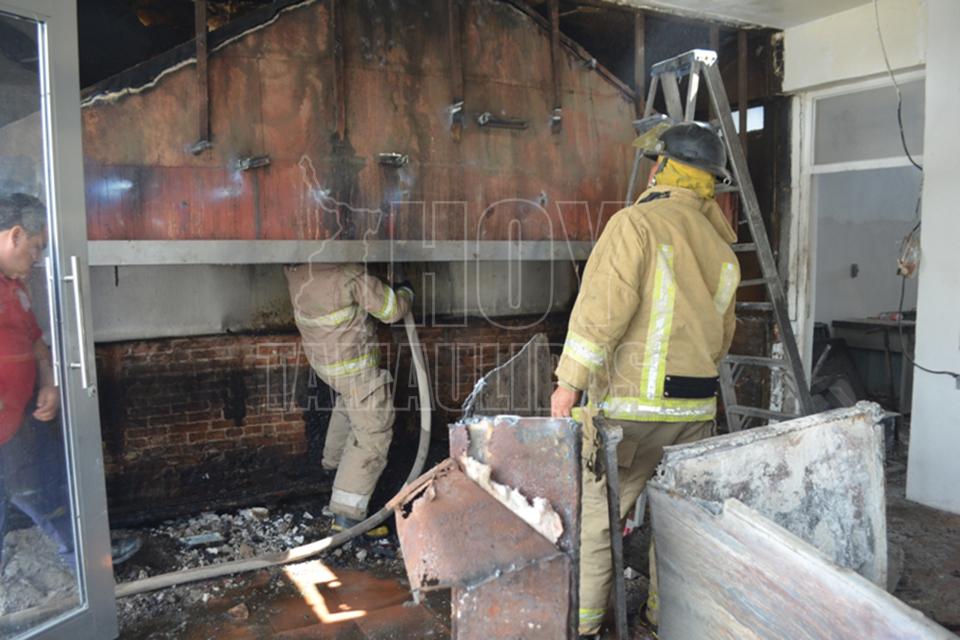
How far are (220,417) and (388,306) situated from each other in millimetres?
1393

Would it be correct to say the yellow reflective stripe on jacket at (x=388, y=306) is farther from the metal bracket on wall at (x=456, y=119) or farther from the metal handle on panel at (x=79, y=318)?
the metal handle on panel at (x=79, y=318)

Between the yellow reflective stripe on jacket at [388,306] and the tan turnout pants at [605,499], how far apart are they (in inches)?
71.1

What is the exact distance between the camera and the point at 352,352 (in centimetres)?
415

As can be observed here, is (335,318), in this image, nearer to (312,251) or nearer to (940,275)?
(312,251)

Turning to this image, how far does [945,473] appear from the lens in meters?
3.92

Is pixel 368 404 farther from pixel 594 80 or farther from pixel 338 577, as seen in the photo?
pixel 594 80

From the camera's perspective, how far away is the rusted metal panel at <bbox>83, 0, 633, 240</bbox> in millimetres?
3242

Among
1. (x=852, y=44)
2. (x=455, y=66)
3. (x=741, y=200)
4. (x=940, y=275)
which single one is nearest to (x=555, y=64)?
(x=455, y=66)

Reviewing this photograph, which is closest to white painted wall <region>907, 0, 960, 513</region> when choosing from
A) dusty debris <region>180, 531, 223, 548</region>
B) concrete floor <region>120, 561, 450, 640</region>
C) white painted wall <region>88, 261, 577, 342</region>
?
white painted wall <region>88, 261, 577, 342</region>

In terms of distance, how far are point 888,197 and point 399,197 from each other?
19.2 feet

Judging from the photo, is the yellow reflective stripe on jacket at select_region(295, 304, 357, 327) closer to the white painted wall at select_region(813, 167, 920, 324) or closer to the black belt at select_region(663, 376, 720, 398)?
the black belt at select_region(663, 376, 720, 398)

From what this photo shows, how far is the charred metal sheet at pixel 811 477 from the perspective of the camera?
79.7 inches

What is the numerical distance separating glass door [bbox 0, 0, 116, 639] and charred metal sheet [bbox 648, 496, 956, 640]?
2077 millimetres

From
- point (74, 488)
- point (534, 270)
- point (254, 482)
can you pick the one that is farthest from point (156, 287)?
point (534, 270)
